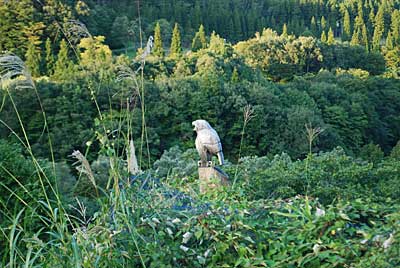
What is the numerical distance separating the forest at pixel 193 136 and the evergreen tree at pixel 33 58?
3.2 inches

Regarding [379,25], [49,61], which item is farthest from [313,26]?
[49,61]

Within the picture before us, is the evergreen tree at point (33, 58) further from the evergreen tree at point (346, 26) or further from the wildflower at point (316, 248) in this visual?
the evergreen tree at point (346, 26)

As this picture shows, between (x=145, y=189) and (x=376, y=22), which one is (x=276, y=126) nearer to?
(x=145, y=189)

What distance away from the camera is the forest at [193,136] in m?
1.99

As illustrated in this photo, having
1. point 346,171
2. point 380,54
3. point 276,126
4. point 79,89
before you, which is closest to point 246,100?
point 276,126

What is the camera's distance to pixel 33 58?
854 inches

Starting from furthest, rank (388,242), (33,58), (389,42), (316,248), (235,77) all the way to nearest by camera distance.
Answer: (389,42) → (235,77) → (33,58) → (316,248) → (388,242)

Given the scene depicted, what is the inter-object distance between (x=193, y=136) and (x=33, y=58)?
7.18 m

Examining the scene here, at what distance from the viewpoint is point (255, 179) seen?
744 centimetres

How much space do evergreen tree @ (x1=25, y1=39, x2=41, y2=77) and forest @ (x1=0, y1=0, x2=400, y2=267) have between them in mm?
80

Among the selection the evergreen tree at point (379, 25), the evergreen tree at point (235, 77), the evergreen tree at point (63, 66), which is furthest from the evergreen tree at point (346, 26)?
the evergreen tree at point (63, 66)

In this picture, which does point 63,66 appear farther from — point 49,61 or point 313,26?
point 313,26

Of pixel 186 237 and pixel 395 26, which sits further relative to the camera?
pixel 395 26

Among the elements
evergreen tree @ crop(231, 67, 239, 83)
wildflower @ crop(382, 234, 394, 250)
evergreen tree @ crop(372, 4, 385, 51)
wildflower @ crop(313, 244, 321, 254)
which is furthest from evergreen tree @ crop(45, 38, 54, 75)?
evergreen tree @ crop(372, 4, 385, 51)
